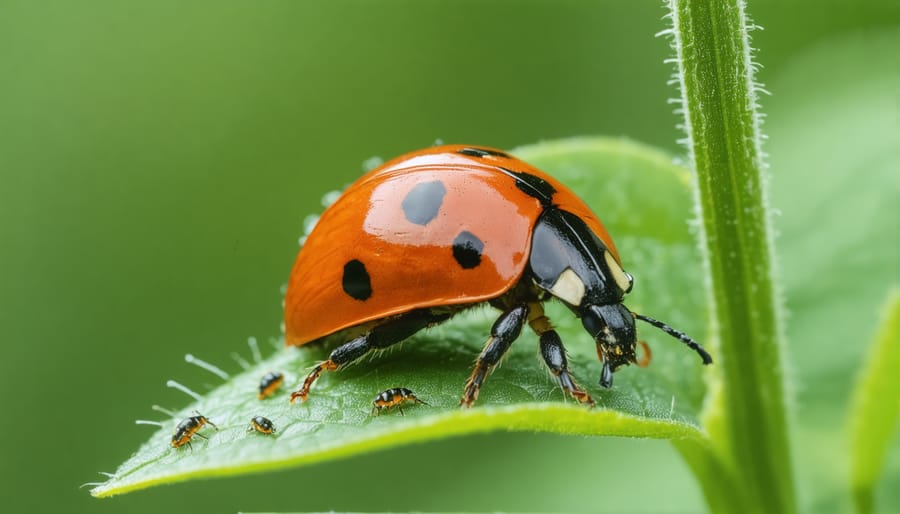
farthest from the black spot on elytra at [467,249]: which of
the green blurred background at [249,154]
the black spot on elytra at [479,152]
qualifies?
the green blurred background at [249,154]

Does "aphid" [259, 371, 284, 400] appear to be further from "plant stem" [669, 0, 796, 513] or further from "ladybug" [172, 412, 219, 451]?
"plant stem" [669, 0, 796, 513]

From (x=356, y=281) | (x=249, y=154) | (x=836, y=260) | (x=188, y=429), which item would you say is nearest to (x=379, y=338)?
(x=356, y=281)

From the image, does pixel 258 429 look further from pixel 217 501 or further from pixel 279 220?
pixel 279 220

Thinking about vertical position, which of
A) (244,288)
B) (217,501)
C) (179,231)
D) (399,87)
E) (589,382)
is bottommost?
(217,501)

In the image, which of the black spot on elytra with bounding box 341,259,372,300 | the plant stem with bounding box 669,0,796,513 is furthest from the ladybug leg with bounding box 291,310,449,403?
the plant stem with bounding box 669,0,796,513

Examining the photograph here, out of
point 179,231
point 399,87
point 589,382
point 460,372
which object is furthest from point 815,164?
point 179,231
